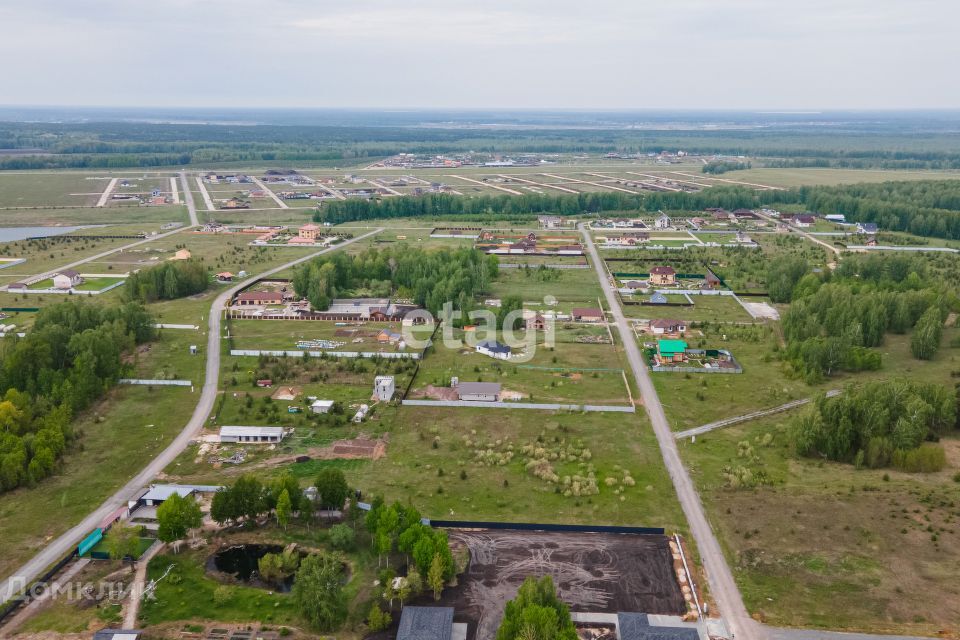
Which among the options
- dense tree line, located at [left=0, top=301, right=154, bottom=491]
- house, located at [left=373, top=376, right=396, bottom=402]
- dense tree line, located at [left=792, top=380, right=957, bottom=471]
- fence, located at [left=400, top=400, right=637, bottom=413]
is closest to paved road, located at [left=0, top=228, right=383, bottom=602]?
dense tree line, located at [left=0, top=301, right=154, bottom=491]

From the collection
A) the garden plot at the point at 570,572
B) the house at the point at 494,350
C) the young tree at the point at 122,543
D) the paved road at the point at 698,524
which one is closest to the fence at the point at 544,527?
the garden plot at the point at 570,572

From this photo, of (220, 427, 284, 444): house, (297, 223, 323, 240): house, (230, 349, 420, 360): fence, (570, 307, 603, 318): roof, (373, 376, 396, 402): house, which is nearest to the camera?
(220, 427, 284, 444): house

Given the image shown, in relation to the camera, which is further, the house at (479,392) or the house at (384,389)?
the house at (479,392)

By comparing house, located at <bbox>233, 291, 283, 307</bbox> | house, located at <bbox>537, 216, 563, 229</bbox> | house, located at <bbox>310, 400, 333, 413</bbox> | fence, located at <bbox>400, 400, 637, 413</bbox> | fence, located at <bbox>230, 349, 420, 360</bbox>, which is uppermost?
house, located at <bbox>537, 216, 563, 229</bbox>

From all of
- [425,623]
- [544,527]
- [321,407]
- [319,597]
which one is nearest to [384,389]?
[321,407]

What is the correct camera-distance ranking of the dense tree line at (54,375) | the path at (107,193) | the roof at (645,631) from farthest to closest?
1. the path at (107,193)
2. the dense tree line at (54,375)
3. the roof at (645,631)

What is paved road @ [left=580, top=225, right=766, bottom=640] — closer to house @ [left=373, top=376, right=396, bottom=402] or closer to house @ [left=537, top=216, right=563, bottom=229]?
house @ [left=373, top=376, right=396, bottom=402]

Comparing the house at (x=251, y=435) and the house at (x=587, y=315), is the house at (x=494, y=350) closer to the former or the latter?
the house at (x=587, y=315)
